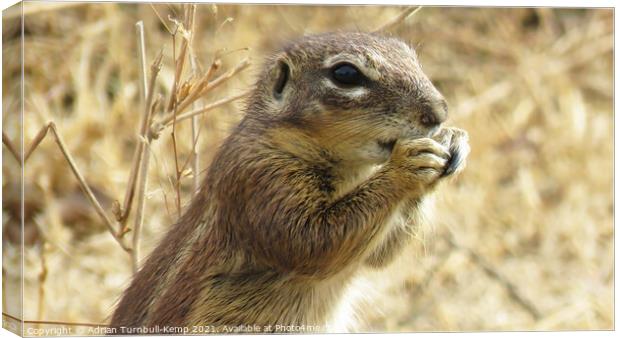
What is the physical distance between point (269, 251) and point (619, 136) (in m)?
2.27

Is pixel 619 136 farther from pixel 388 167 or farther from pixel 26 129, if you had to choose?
pixel 26 129

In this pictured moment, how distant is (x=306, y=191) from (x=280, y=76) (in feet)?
1.82

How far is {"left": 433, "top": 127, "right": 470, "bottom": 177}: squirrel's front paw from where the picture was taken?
4.10 metres

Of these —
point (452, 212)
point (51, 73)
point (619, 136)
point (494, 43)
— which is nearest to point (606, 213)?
point (452, 212)

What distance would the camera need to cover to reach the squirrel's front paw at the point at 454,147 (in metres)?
4.10

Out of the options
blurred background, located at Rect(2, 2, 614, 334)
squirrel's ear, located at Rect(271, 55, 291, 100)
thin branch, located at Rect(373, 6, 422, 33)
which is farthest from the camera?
blurred background, located at Rect(2, 2, 614, 334)

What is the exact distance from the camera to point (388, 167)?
411cm

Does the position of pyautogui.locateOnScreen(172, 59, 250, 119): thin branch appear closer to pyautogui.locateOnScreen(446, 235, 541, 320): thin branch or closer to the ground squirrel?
the ground squirrel

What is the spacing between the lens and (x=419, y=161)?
13.2 feet

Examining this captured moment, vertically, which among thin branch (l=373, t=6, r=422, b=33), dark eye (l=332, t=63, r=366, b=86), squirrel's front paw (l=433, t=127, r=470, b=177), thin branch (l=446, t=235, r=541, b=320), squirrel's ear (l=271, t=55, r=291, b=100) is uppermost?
thin branch (l=373, t=6, r=422, b=33)

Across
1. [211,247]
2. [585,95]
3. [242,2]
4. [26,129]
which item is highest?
→ [585,95]

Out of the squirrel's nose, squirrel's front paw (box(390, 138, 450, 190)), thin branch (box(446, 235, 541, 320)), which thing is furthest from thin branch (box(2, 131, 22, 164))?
thin branch (box(446, 235, 541, 320))

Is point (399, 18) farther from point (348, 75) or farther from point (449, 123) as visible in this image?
point (449, 123)

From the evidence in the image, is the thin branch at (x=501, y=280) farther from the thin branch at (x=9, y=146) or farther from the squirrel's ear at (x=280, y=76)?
the thin branch at (x=9, y=146)
